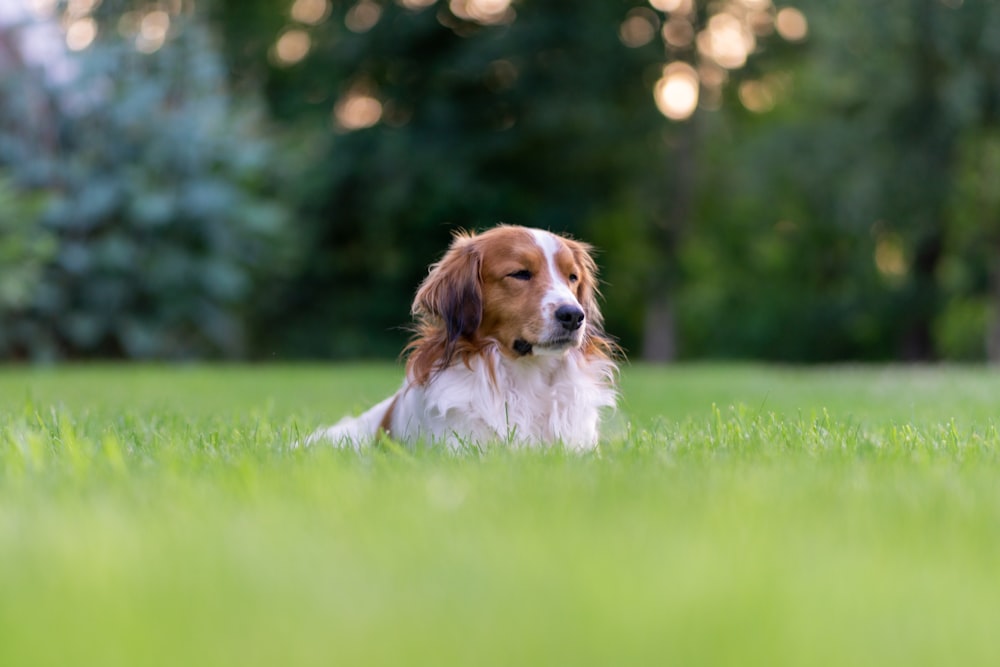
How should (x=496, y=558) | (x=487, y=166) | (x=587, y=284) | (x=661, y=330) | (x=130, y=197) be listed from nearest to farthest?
(x=496, y=558) → (x=587, y=284) → (x=130, y=197) → (x=487, y=166) → (x=661, y=330)

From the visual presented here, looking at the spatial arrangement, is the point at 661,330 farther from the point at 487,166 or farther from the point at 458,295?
the point at 458,295

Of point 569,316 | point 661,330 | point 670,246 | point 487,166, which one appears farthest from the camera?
point 670,246

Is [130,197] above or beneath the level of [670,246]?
above

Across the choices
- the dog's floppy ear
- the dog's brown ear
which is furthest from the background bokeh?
the dog's brown ear

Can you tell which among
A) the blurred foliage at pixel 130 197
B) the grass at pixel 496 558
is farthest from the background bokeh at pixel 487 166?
the grass at pixel 496 558

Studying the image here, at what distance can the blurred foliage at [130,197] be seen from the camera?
62.7 ft

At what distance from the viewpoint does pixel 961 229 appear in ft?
82.2

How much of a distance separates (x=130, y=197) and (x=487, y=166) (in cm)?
938

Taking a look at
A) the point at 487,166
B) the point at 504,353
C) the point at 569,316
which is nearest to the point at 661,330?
the point at 487,166

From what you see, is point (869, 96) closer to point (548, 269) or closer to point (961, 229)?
point (961, 229)

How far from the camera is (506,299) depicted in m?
5.05

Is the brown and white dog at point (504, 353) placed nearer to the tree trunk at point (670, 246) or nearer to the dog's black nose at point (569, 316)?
the dog's black nose at point (569, 316)

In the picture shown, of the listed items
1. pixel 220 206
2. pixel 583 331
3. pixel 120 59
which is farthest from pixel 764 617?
pixel 120 59

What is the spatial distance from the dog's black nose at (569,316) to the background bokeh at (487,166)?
1222cm
